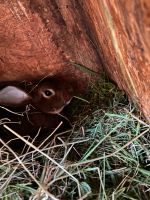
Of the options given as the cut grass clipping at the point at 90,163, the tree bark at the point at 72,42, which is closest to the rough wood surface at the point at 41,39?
the tree bark at the point at 72,42

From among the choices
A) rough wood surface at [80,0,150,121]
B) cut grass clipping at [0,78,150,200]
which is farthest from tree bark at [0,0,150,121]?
cut grass clipping at [0,78,150,200]

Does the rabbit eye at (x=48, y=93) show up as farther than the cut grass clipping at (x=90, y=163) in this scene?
Yes

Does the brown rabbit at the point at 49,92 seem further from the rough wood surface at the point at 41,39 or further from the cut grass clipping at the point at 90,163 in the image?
the cut grass clipping at the point at 90,163

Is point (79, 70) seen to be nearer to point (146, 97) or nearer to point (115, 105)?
point (115, 105)

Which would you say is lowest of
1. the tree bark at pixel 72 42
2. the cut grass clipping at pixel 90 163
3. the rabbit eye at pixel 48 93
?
the cut grass clipping at pixel 90 163

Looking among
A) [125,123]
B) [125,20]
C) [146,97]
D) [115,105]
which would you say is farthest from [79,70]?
[125,20]

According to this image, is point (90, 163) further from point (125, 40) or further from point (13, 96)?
point (13, 96)
